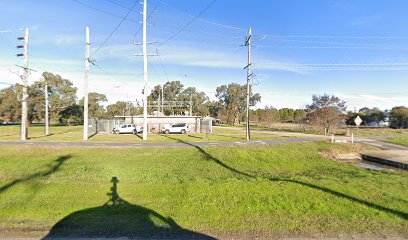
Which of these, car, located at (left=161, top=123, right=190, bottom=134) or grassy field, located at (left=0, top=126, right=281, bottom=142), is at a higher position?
car, located at (left=161, top=123, right=190, bottom=134)

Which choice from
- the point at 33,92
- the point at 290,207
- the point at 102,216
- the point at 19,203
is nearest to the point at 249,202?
the point at 290,207

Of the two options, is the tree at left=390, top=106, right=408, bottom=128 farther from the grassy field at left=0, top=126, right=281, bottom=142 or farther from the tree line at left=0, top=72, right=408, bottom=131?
the grassy field at left=0, top=126, right=281, bottom=142

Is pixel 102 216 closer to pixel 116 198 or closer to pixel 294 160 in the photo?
pixel 116 198

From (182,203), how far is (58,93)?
74.2m

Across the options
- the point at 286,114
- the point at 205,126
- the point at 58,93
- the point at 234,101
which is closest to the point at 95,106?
the point at 58,93

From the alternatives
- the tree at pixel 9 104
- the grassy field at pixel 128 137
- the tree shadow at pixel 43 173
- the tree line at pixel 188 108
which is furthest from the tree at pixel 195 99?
the tree shadow at pixel 43 173

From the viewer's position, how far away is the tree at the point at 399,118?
7384 cm

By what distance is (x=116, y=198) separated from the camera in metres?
8.77

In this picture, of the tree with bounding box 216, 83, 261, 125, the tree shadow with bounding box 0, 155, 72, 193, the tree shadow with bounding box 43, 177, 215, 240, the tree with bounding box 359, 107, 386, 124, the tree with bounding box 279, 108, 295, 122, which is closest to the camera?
the tree shadow with bounding box 43, 177, 215, 240

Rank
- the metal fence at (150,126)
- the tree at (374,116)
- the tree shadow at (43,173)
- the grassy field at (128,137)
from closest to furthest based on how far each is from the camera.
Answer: the tree shadow at (43,173) < the grassy field at (128,137) < the metal fence at (150,126) < the tree at (374,116)

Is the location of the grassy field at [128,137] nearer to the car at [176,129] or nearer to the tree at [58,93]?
the car at [176,129]

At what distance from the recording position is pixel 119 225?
21.1 ft

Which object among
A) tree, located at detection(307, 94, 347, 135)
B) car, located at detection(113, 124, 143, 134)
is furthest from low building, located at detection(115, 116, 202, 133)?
tree, located at detection(307, 94, 347, 135)

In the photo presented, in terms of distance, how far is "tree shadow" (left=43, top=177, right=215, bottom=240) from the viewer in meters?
5.97
